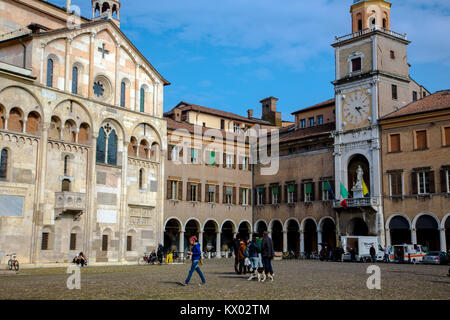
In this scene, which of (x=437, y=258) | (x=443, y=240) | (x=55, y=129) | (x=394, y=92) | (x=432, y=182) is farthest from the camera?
(x=394, y=92)

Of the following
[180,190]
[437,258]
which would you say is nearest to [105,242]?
[180,190]

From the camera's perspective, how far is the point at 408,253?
3709cm

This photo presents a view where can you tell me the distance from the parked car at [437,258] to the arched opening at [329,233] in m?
10.8

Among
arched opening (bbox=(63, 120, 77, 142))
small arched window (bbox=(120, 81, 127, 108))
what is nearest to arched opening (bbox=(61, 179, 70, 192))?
arched opening (bbox=(63, 120, 77, 142))

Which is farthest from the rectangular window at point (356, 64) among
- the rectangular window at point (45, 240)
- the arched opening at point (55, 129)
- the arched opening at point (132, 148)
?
the rectangular window at point (45, 240)

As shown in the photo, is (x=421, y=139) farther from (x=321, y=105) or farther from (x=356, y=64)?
(x=321, y=105)

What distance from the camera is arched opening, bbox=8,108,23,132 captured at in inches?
1200

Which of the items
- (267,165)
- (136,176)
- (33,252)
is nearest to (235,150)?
(267,165)

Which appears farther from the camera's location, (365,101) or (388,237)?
(365,101)

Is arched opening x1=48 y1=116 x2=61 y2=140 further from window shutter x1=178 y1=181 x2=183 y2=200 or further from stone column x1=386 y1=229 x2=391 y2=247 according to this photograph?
stone column x1=386 y1=229 x2=391 y2=247

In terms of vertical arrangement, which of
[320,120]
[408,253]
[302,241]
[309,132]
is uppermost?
[320,120]

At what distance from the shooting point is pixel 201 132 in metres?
48.2

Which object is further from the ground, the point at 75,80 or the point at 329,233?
the point at 75,80

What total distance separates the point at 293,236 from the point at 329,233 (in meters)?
4.23
